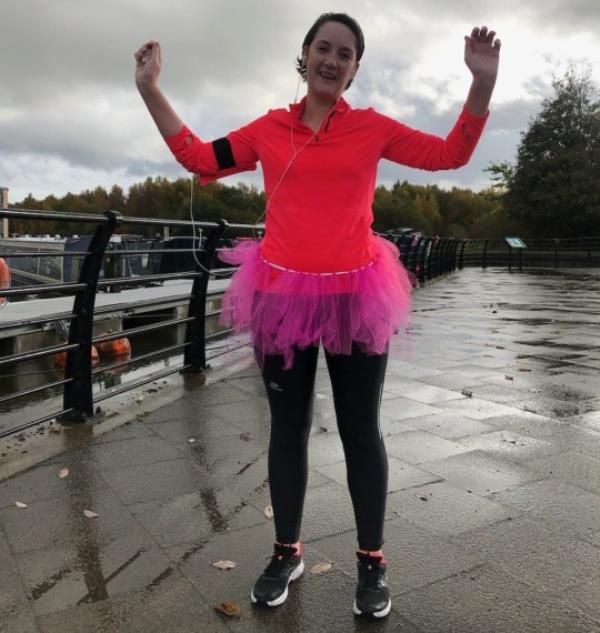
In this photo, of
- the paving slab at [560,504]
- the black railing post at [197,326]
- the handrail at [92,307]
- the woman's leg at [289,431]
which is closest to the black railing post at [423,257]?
the handrail at [92,307]

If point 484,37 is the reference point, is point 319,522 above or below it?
below

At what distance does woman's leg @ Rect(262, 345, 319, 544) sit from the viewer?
2.10 meters

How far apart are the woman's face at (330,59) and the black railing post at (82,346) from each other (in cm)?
236

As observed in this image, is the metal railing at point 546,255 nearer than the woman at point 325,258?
No

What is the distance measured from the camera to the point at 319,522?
268 centimetres

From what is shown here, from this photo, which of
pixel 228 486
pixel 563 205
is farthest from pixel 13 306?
pixel 563 205

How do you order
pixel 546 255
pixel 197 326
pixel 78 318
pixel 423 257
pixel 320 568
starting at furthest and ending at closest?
pixel 546 255, pixel 423 257, pixel 197 326, pixel 78 318, pixel 320 568

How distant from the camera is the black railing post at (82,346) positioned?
4.12 meters

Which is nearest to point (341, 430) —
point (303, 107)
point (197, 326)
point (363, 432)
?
point (363, 432)

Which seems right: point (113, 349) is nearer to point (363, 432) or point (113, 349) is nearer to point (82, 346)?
point (82, 346)

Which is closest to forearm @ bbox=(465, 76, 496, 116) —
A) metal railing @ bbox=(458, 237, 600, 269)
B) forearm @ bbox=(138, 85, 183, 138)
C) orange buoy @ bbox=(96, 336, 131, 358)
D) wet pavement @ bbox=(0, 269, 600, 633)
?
wet pavement @ bbox=(0, 269, 600, 633)

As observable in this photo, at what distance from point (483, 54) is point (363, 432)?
122cm

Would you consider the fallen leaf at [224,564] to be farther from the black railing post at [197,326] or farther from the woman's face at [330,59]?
the black railing post at [197,326]

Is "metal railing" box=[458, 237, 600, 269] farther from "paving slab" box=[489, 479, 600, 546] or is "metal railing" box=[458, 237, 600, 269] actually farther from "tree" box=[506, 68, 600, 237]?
"paving slab" box=[489, 479, 600, 546]
